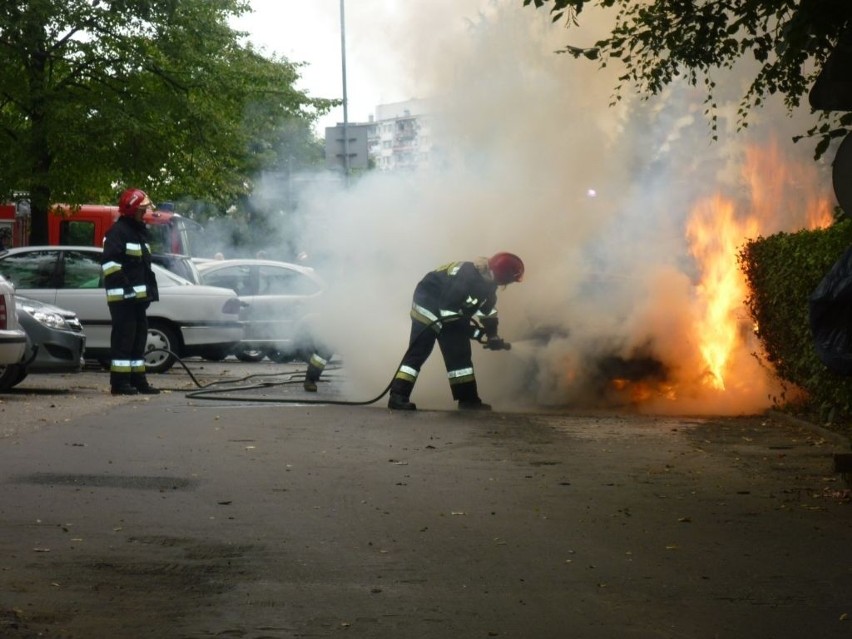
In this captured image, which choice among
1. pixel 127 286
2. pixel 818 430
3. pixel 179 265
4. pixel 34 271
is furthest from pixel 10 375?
pixel 818 430

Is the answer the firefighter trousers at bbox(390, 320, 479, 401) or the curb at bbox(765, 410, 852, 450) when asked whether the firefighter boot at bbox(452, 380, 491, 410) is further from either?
the curb at bbox(765, 410, 852, 450)

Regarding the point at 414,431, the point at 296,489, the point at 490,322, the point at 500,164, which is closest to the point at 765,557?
the point at 296,489

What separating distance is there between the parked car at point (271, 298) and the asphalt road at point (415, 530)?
8843 millimetres

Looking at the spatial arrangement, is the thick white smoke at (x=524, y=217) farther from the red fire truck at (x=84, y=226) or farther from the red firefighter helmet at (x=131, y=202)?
the red fire truck at (x=84, y=226)

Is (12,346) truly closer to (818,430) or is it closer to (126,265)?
(126,265)

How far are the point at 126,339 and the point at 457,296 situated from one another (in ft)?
12.1

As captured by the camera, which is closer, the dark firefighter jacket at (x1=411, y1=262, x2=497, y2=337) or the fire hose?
the dark firefighter jacket at (x1=411, y1=262, x2=497, y2=337)

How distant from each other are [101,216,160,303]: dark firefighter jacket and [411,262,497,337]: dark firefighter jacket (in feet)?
9.90

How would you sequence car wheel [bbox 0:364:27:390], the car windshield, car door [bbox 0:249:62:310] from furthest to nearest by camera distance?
the car windshield, car door [bbox 0:249:62:310], car wheel [bbox 0:364:27:390]

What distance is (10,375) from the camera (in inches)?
587

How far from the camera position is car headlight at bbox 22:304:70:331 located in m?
15.2

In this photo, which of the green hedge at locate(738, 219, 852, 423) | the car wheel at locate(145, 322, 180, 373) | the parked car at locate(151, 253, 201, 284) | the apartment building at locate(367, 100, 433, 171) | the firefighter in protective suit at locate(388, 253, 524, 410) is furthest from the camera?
the parked car at locate(151, 253, 201, 284)

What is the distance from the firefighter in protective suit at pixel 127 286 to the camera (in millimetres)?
14805

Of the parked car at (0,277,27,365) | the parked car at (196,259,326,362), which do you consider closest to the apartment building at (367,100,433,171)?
the parked car at (196,259,326,362)
